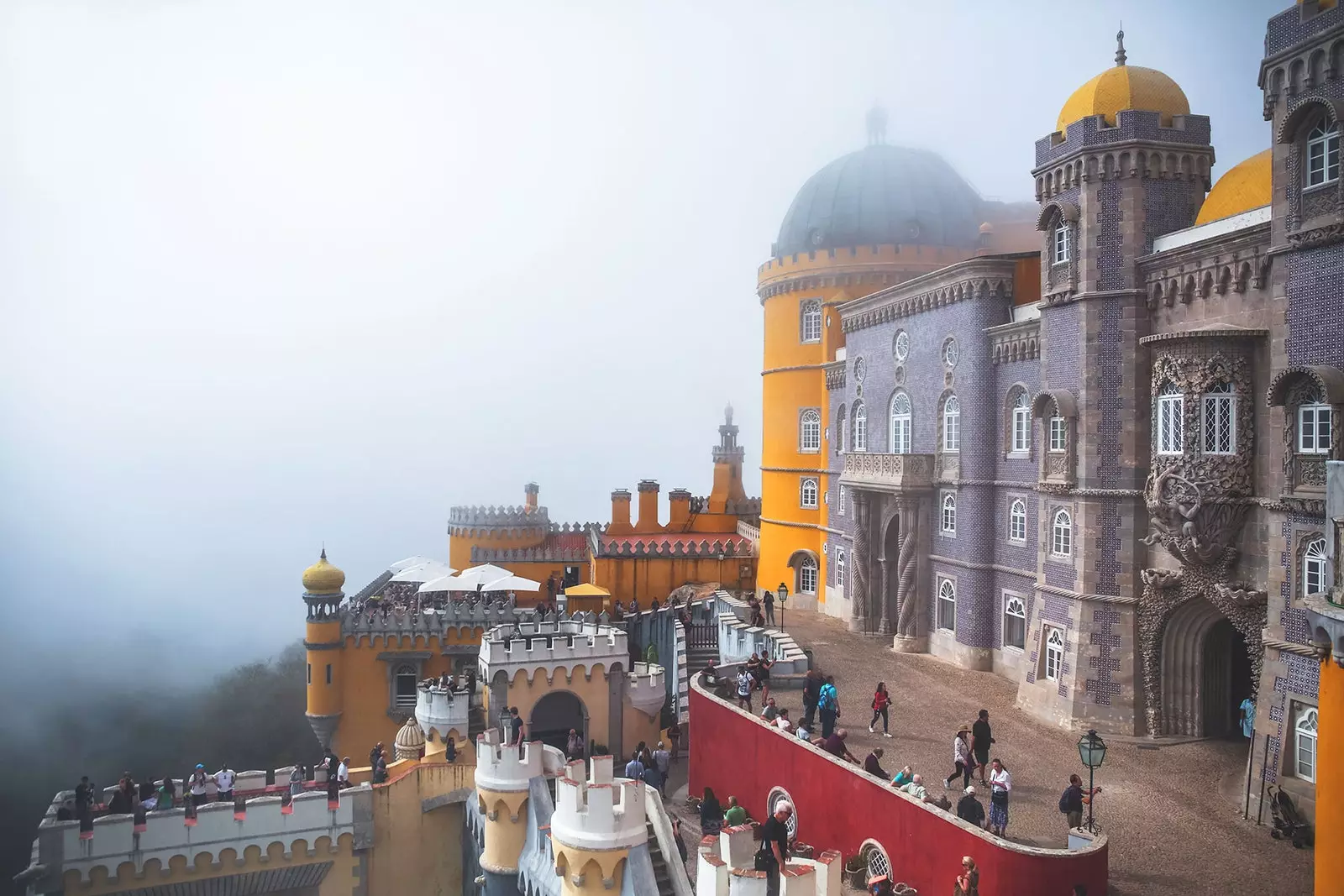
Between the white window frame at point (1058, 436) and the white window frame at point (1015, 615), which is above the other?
the white window frame at point (1058, 436)

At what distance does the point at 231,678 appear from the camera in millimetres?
50906

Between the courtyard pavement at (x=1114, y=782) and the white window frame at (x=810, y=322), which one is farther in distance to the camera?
the white window frame at (x=810, y=322)

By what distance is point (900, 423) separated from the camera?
28.5m

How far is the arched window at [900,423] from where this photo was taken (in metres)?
28.0

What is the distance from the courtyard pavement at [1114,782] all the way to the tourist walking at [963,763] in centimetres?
19

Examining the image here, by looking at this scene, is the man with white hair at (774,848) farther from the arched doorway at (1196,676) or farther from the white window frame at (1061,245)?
the white window frame at (1061,245)

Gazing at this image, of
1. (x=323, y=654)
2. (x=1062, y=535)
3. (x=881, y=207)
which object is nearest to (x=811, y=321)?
(x=881, y=207)

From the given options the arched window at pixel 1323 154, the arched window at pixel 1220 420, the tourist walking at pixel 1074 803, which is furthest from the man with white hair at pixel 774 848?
the arched window at pixel 1323 154

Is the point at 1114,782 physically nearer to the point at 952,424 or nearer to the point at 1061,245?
the point at 1061,245

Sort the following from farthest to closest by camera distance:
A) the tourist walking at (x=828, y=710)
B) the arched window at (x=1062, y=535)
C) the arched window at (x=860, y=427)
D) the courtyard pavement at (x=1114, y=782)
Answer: the arched window at (x=860, y=427)
the arched window at (x=1062, y=535)
the tourist walking at (x=828, y=710)
the courtyard pavement at (x=1114, y=782)

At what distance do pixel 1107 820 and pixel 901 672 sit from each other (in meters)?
9.42

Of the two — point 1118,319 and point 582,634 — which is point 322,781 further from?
point 1118,319

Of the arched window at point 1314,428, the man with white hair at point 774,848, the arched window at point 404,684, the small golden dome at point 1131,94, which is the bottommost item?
the arched window at point 404,684

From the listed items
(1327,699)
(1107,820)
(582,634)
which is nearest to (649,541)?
(582,634)
